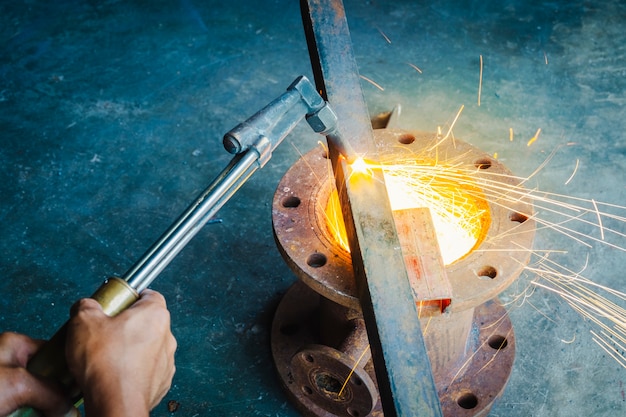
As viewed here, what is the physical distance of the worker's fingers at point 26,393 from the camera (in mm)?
1291

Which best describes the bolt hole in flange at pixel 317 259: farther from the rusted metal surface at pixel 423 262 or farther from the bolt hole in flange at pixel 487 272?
the bolt hole in flange at pixel 487 272

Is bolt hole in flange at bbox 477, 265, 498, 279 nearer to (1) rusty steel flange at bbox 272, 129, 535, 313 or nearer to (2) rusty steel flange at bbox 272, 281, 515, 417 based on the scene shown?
(1) rusty steel flange at bbox 272, 129, 535, 313

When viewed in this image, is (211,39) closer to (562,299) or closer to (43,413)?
(562,299)

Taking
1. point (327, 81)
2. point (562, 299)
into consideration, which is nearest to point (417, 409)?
point (327, 81)

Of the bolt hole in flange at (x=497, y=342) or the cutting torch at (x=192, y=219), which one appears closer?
the cutting torch at (x=192, y=219)

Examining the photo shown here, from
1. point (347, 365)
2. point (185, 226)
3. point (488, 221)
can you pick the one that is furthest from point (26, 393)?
point (488, 221)

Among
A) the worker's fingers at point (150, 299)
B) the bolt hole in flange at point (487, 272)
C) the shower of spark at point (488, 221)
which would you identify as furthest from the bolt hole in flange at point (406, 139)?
the worker's fingers at point (150, 299)

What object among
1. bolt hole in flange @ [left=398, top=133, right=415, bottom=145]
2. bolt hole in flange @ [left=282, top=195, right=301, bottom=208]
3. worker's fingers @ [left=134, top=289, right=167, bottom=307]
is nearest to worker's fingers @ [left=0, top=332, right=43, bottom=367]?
worker's fingers @ [left=134, top=289, right=167, bottom=307]

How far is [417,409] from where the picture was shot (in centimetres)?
152

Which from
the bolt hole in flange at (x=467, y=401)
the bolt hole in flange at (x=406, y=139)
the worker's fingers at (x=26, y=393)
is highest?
the worker's fingers at (x=26, y=393)

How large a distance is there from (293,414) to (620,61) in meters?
3.33

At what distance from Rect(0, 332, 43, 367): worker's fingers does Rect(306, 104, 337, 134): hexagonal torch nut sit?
0.93 meters

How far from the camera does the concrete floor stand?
8.80 feet

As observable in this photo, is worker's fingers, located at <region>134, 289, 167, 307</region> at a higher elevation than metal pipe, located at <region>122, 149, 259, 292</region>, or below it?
below
